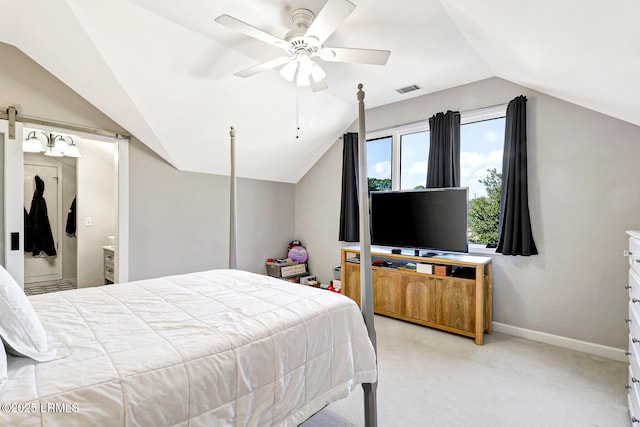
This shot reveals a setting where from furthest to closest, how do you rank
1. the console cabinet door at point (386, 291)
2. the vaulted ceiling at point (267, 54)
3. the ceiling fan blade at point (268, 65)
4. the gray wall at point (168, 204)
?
the console cabinet door at point (386, 291)
the gray wall at point (168, 204)
the ceiling fan blade at point (268, 65)
the vaulted ceiling at point (267, 54)

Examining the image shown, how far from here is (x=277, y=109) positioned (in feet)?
12.3

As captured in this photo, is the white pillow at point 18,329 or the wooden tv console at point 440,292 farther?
the wooden tv console at point 440,292

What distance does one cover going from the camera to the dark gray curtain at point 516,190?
10.1 feet

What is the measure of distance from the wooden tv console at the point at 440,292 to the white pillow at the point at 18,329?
311cm

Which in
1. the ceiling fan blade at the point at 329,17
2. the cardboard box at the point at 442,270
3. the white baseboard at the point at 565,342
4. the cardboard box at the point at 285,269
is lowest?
the white baseboard at the point at 565,342

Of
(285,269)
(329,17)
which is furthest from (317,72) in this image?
(285,269)

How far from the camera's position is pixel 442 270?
10.7ft

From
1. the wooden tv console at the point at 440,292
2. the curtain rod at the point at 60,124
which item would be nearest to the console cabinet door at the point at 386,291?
the wooden tv console at the point at 440,292

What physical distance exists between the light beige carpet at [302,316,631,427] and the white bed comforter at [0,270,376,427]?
1.81 ft

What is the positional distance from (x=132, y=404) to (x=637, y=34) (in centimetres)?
251

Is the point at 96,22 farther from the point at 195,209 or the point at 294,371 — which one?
the point at 294,371

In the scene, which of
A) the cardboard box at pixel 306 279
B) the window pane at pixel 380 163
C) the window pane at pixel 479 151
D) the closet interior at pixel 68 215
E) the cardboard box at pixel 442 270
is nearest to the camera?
the cardboard box at pixel 442 270

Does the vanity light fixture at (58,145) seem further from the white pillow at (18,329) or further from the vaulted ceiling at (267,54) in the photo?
the white pillow at (18,329)

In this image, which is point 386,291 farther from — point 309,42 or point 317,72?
point 309,42
